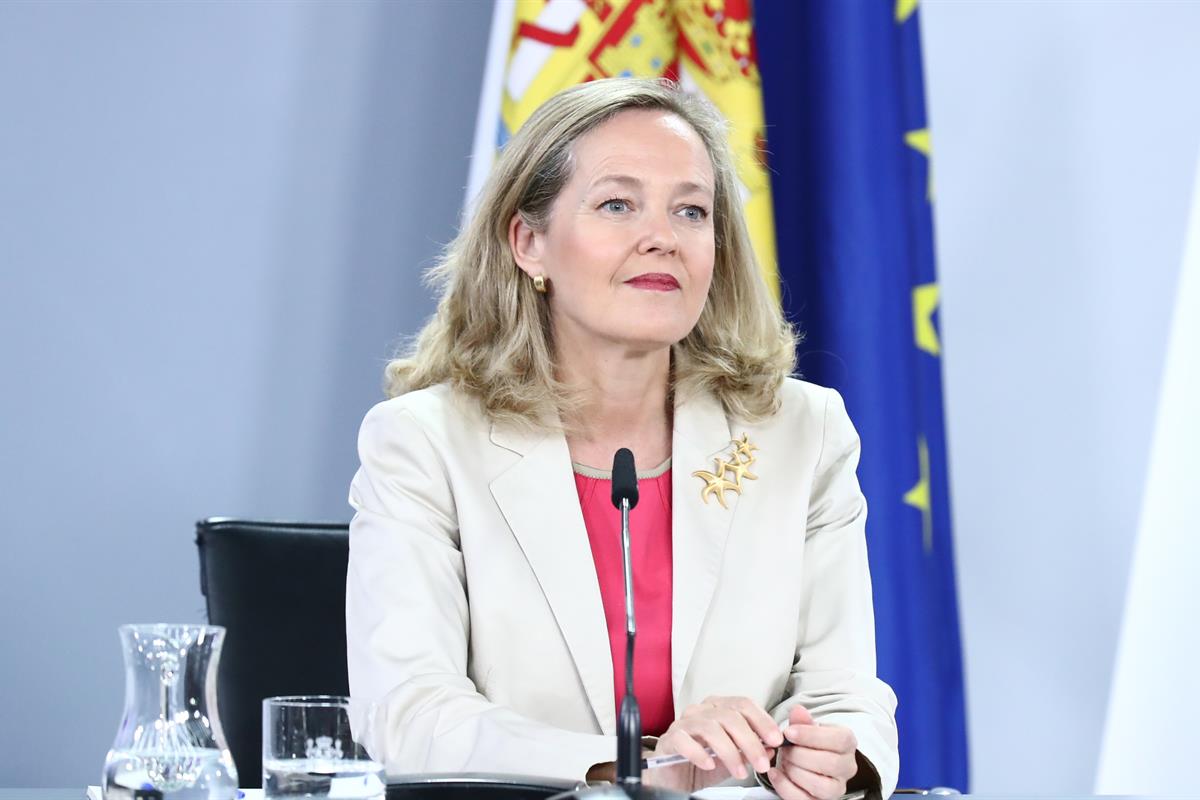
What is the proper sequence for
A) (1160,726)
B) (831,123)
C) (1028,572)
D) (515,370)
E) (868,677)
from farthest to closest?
(1028,572), (1160,726), (831,123), (515,370), (868,677)

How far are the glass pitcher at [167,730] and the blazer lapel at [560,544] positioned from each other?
770 mm

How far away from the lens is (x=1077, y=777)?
3299 millimetres

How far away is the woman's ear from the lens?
2.18m

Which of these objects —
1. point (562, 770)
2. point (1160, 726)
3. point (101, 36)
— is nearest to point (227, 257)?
point (101, 36)

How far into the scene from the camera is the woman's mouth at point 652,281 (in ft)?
6.64

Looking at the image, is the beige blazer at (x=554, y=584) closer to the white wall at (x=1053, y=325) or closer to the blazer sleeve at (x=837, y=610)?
the blazer sleeve at (x=837, y=610)

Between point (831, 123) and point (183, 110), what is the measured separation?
134 centimetres

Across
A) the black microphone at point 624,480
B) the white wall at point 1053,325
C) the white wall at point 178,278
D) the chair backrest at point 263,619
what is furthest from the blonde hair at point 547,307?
the white wall at point 1053,325

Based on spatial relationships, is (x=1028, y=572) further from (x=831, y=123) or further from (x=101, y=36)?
(x=101, y=36)

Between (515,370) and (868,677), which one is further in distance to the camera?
(515,370)

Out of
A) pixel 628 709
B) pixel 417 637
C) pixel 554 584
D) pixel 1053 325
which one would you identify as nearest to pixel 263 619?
pixel 417 637

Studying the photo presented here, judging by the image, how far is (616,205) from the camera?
2072 mm

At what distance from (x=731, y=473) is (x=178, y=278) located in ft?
4.68

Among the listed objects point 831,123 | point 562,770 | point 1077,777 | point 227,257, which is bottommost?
point 1077,777
